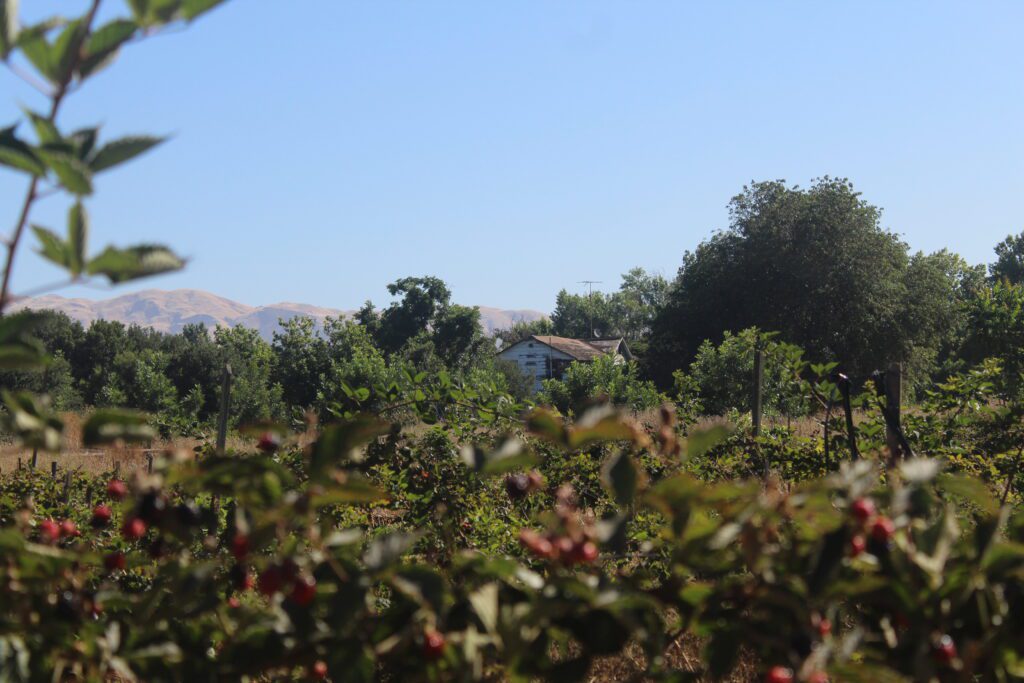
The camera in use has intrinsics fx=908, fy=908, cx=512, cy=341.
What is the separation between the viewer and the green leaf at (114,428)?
1061 millimetres

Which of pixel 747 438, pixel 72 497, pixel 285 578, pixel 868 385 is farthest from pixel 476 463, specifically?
pixel 72 497

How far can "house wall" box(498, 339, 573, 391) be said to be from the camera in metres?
70.5

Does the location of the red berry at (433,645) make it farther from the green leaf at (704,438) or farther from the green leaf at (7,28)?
the green leaf at (7,28)

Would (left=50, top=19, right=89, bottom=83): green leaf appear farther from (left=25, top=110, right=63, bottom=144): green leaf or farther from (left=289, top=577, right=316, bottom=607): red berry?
(left=289, top=577, right=316, bottom=607): red berry

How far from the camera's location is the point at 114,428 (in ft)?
3.51

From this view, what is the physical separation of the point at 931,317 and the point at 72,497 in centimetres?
4183

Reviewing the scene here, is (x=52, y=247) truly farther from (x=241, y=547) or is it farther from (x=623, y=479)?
(x=623, y=479)

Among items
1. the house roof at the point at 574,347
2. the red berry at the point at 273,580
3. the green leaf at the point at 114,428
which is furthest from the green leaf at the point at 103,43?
the house roof at the point at 574,347

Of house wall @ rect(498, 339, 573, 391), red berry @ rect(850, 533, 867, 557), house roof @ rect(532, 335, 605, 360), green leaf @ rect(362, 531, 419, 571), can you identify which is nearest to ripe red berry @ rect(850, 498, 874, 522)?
red berry @ rect(850, 533, 867, 557)

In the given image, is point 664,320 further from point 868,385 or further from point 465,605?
point 465,605

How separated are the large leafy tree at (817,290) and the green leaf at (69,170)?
135 ft

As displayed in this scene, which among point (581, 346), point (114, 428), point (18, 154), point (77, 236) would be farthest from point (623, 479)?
point (581, 346)

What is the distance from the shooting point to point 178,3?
1.09 metres

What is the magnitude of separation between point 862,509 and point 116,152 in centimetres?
95
